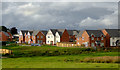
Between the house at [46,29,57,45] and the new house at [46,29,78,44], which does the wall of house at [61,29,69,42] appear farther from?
the house at [46,29,57,45]

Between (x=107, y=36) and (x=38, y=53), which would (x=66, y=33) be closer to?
(x=107, y=36)

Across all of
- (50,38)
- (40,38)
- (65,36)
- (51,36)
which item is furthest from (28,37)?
(65,36)

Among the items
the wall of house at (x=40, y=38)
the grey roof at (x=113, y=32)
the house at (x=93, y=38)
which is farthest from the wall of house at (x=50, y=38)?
the grey roof at (x=113, y=32)

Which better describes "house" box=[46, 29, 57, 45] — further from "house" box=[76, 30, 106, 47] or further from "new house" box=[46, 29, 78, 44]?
"house" box=[76, 30, 106, 47]

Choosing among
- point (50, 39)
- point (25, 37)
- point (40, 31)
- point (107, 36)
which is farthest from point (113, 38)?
point (25, 37)

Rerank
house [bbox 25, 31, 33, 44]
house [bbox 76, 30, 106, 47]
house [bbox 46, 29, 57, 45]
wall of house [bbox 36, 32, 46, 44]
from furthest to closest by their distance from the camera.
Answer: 1. house [bbox 25, 31, 33, 44]
2. wall of house [bbox 36, 32, 46, 44]
3. house [bbox 46, 29, 57, 45]
4. house [bbox 76, 30, 106, 47]

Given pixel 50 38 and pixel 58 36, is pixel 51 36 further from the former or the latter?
pixel 58 36

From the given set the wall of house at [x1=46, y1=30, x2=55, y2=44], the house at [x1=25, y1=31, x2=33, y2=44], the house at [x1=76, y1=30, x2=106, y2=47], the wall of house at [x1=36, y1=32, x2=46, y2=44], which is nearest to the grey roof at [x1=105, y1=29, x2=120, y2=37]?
the house at [x1=76, y1=30, x2=106, y2=47]

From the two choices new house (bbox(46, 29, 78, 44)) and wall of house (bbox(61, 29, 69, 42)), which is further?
wall of house (bbox(61, 29, 69, 42))

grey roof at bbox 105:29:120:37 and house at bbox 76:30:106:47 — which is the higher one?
grey roof at bbox 105:29:120:37

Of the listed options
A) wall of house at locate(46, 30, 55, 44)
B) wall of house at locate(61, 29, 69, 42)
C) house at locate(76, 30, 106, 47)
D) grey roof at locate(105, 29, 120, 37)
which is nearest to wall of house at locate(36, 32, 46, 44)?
wall of house at locate(46, 30, 55, 44)

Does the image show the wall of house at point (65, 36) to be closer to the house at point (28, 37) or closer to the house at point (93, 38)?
the house at point (93, 38)

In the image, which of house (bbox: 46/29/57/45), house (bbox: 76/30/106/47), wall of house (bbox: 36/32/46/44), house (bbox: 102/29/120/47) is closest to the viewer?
house (bbox: 76/30/106/47)

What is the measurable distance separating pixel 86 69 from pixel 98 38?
62157 mm
